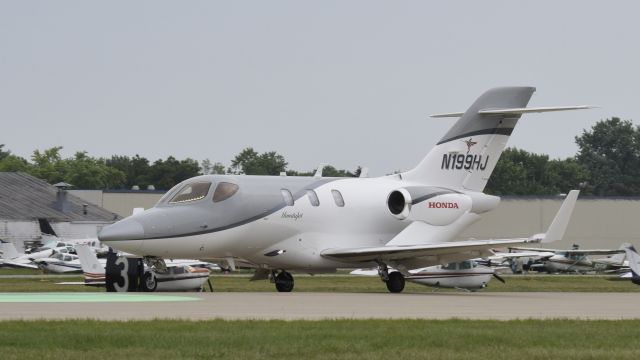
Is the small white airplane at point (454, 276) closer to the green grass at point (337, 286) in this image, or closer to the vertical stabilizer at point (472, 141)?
the green grass at point (337, 286)

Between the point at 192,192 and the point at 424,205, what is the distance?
7.06 m

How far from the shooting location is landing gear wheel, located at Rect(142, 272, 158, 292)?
33094 mm

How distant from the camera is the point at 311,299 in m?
28.1

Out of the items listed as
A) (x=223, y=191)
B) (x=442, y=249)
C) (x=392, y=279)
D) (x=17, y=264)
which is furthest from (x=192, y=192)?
(x=17, y=264)

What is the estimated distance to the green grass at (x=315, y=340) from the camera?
1534cm

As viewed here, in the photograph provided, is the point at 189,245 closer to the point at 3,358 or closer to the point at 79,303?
the point at 79,303

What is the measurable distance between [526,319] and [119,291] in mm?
14443

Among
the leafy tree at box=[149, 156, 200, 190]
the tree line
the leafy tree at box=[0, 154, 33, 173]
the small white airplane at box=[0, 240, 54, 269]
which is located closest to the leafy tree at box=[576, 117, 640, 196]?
the tree line

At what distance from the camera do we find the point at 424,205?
35.6 meters

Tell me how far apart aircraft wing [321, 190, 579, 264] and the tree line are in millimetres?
103488

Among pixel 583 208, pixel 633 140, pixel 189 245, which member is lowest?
pixel 189 245

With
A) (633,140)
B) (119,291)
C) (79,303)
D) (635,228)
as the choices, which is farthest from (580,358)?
(633,140)

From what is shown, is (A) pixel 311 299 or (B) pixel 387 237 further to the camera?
(B) pixel 387 237

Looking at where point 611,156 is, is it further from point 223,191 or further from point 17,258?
point 223,191
